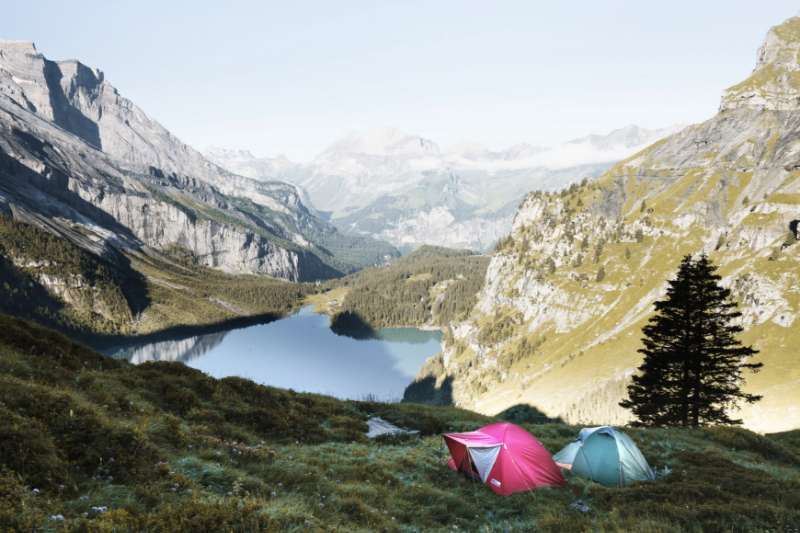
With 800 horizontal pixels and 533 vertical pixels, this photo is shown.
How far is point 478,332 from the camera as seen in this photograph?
645 feet

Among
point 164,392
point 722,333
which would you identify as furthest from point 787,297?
point 164,392

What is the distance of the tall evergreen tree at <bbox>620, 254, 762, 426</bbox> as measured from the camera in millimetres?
37906

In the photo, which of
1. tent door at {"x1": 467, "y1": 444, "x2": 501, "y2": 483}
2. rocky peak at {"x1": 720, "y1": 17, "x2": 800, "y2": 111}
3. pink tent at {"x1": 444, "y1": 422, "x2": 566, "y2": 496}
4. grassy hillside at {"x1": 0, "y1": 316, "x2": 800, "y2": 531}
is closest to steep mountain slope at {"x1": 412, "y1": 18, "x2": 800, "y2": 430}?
rocky peak at {"x1": 720, "y1": 17, "x2": 800, "y2": 111}

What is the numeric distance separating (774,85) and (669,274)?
371ft

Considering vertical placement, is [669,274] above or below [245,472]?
above

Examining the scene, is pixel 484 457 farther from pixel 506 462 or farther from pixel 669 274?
pixel 669 274

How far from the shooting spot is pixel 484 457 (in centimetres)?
1988

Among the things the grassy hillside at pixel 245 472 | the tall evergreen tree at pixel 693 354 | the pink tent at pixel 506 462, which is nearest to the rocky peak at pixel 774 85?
the tall evergreen tree at pixel 693 354

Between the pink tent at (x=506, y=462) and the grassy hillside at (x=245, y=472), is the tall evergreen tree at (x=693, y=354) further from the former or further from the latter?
the pink tent at (x=506, y=462)

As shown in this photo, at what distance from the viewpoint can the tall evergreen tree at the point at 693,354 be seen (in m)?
37.9

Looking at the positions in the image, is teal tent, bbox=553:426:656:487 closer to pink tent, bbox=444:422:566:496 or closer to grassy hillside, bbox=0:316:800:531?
grassy hillside, bbox=0:316:800:531

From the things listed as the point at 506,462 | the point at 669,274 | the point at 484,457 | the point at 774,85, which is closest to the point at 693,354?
the point at 506,462

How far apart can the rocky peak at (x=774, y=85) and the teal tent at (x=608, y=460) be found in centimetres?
21569

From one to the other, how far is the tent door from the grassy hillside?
0.75 metres
